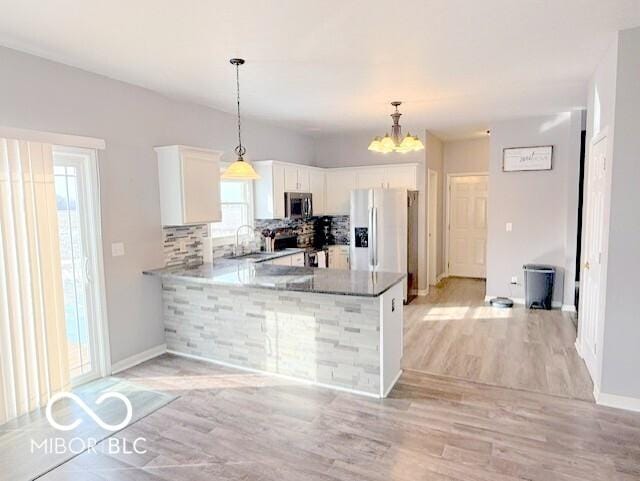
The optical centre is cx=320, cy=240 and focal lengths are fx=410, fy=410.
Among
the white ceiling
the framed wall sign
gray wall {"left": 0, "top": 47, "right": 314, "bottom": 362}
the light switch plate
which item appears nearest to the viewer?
the white ceiling

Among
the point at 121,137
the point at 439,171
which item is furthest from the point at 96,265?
the point at 439,171

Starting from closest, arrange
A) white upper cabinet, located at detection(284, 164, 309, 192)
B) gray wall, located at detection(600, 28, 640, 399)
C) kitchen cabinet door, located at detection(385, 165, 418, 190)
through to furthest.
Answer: gray wall, located at detection(600, 28, 640, 399)
white upper cabinet, located at detection(284, 164, 309, 192)
kitchen cabinet door, located at detection(385, 165, 418, 190)

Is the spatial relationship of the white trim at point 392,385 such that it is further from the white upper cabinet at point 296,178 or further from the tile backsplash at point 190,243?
the white upper cabinet at point 296,178

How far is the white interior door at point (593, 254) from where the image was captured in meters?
3.27

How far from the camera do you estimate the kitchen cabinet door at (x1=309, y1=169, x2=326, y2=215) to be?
6.56 m

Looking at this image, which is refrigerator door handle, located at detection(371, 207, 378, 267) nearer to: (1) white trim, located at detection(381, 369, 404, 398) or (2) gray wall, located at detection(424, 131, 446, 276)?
(2) gray wall, located at detection(424, 131, 446, 276)

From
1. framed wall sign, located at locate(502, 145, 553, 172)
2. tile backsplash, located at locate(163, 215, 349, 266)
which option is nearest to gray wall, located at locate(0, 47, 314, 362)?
tile backsplash, located at locate(163, 215, 349, 266)

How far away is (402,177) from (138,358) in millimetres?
4475

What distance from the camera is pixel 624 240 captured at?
2912 mm

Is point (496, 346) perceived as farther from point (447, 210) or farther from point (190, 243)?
point (447, 210)

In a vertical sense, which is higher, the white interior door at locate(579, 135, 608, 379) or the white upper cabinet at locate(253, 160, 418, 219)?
the white upper cabinet at locate(253, 160, 418, 219)

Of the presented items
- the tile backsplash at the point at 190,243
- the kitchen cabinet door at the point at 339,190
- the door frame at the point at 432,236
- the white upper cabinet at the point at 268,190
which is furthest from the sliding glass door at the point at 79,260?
the door frame at the point at 432,236

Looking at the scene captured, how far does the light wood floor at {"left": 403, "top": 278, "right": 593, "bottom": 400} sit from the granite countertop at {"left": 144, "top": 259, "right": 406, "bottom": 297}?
103cm

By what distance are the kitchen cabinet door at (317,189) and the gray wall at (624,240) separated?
4273mm
